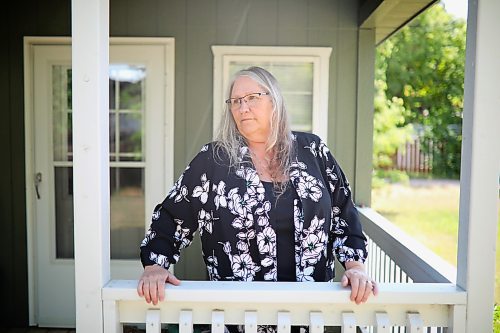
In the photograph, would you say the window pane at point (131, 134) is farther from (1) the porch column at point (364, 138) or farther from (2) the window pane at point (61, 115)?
(1) the porch column at point (364, 138)

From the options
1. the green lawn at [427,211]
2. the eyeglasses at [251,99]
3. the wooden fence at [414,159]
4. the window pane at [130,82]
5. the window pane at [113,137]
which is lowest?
the green lawn at [427,211]

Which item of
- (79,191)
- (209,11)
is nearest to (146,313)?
(79,191)

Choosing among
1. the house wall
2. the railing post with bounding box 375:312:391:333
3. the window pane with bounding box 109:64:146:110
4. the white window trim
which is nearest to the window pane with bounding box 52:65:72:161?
the house wall

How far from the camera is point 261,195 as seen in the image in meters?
1.83

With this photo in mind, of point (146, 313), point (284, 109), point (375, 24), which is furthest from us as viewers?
point (375, 24)

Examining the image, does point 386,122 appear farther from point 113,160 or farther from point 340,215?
point 340,215

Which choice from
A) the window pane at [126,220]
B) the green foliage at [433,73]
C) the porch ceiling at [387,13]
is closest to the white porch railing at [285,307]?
the porch ceiling at [387,13]

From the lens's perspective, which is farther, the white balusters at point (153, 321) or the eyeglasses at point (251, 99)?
the eyeglasses at point (251, 99)

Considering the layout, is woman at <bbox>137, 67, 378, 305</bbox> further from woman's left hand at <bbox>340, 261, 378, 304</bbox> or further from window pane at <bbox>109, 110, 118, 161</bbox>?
window pane at <bbox>109, 110, 118, 161</bbox>

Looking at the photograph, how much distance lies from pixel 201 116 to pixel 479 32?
8.27 feet

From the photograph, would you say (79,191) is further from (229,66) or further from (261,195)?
(229,66)

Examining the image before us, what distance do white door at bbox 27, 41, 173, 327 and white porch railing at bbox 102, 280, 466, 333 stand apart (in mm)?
2217

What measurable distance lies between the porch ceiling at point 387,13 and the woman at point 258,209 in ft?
5.24

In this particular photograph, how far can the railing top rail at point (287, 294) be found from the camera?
170 centimetres
